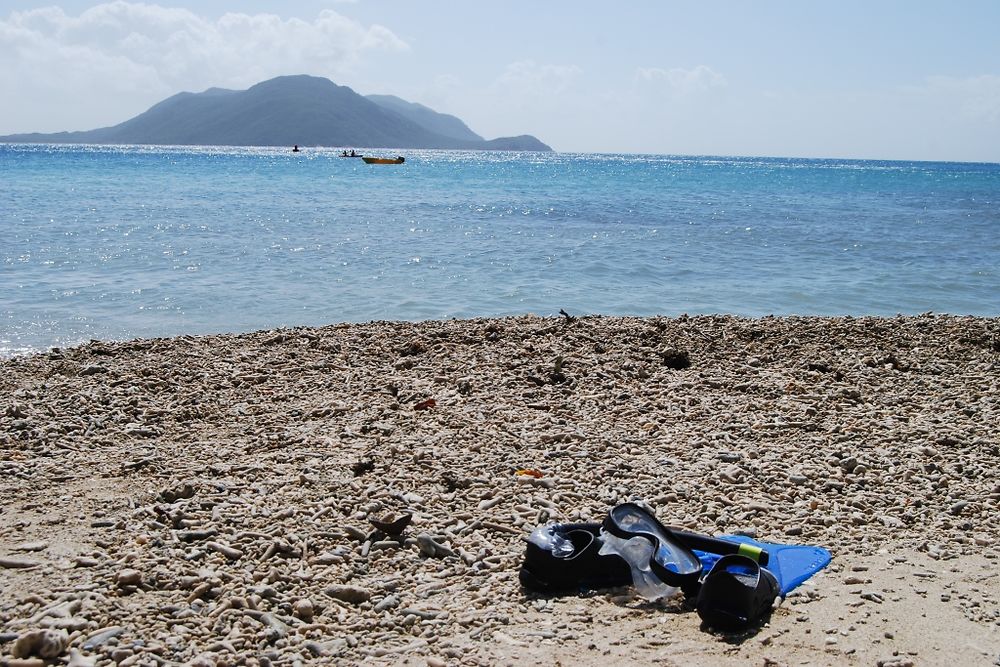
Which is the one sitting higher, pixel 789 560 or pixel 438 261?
pixel 438 261

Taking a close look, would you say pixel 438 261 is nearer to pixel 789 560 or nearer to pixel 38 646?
pixel 789 560

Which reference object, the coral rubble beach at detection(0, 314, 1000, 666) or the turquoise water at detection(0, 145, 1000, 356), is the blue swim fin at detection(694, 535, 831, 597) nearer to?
the coral rubble beach at detection(0, 314, 1000, 666)

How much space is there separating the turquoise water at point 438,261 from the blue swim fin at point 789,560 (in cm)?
882

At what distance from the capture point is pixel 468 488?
5.54 meters

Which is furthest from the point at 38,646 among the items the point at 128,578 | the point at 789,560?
the point at 789,560

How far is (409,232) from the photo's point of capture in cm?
2389

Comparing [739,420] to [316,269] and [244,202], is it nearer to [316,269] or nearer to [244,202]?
[316,269]

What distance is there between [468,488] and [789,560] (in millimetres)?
2061

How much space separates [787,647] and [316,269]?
47.2 ft

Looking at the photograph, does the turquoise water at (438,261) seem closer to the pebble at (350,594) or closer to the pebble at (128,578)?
the pebble at (128,578)

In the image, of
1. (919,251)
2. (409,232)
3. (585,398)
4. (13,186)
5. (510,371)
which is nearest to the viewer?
(585,398)

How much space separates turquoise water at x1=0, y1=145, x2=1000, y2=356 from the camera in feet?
43.8

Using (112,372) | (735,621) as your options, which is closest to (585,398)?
(735,621)

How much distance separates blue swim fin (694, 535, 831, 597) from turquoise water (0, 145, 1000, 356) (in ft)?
28.9
